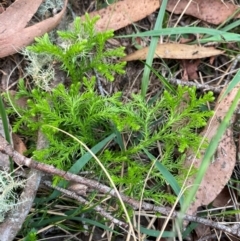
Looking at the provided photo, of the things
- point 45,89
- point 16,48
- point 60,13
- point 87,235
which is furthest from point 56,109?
point 87,235

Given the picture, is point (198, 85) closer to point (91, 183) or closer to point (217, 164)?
point (217, 164)

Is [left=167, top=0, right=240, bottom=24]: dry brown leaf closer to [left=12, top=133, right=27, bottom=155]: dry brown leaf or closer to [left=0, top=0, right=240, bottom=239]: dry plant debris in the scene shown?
[left=0, top=0, right=240, bottom=239]: dry plant debris

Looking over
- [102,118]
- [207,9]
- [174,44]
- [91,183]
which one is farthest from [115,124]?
[207,9]

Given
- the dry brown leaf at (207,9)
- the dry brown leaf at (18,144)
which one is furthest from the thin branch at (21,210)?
the dry brown leaf at (207,9)

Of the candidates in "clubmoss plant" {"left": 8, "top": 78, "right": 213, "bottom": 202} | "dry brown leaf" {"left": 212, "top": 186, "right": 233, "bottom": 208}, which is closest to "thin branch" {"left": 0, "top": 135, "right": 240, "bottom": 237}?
"clubmoss plant" {"left": 8, "top": 78, "right": 213, "bottom": 202}

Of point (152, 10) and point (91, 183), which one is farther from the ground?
point (152, 10)

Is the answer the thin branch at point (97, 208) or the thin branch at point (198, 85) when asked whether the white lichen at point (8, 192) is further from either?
the thin branch at point (198, 85)
